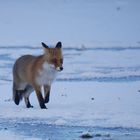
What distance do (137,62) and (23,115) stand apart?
8043mm

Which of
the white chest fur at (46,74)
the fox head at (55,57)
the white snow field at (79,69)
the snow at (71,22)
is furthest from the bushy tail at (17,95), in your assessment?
the snow at (71,22)

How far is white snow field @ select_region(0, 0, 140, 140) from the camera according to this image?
10156 millimetres

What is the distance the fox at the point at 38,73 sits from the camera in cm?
1205

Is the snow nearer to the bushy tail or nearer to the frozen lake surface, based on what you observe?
the frozen lake surface

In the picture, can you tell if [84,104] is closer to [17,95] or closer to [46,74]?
[46,74]

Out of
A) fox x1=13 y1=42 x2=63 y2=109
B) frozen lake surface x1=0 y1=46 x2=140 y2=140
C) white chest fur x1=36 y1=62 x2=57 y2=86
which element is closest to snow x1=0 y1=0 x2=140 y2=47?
frozen lake surface x1=0 y1=46 x2=140 y2=140

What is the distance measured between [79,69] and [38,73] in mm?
5436

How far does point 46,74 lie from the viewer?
1213cm

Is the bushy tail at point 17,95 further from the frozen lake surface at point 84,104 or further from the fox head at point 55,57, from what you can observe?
the fox head at point 55,57

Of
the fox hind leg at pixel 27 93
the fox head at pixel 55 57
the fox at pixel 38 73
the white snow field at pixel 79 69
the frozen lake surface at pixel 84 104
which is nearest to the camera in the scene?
the frozen lake surface at pixel 84 104

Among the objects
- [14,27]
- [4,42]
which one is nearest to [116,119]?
[4,42]

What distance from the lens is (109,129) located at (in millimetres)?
9930

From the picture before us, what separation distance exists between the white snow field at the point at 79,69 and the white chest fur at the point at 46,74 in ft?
1.55

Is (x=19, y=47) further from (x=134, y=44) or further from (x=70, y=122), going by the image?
(x=70, y=122)
